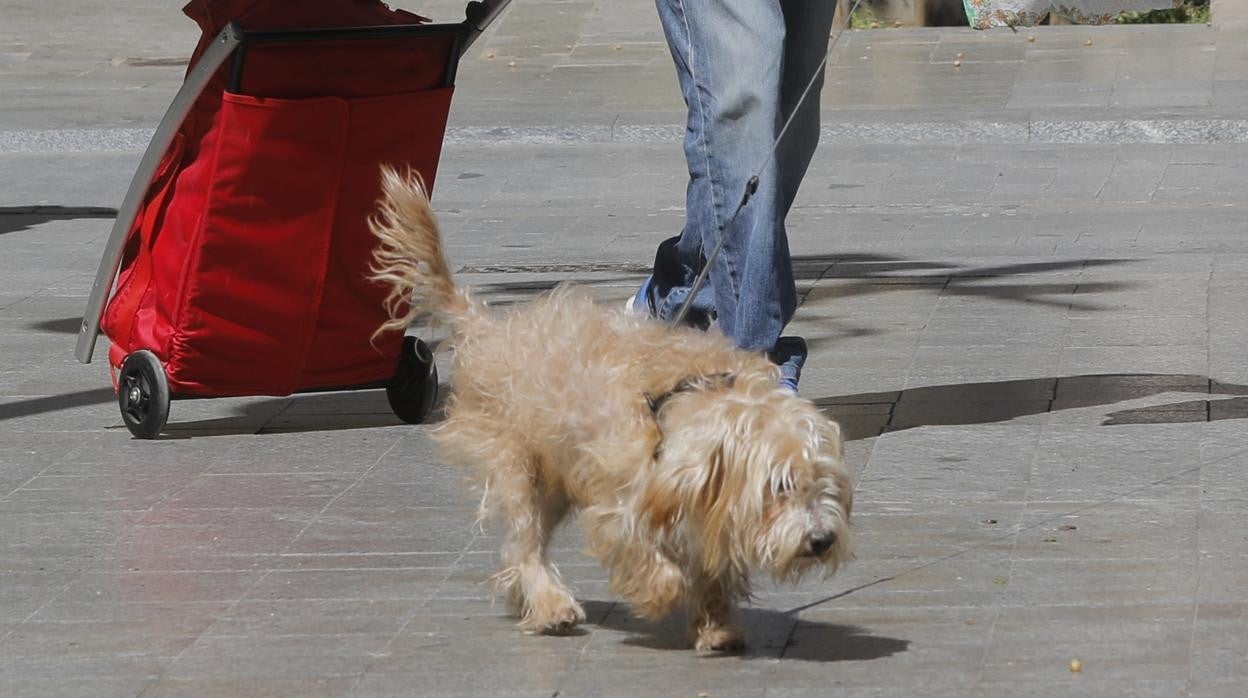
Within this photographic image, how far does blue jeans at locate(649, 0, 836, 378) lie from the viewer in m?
5.32

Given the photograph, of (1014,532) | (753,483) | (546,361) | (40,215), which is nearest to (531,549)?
(546,361)

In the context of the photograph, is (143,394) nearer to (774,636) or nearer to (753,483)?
(774,636)

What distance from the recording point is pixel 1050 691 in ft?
12.6

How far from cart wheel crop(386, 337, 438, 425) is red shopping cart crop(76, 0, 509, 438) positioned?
0.05 feet

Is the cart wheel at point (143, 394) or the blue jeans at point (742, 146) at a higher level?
the blue jeans at point (742, 146)

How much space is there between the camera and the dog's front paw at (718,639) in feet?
13.4

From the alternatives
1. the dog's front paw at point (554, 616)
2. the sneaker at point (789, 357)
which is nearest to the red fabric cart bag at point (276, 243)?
the sneaker at point (789, 357)

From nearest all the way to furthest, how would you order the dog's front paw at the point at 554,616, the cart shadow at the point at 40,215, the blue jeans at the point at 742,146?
the dog's front paw at the point at 554,616, the blue jeans at the point at 742,146, the cart shadow at the point at 40,215

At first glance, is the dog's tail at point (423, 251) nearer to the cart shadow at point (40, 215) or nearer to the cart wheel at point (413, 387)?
the cart wheel at point (413, 387)

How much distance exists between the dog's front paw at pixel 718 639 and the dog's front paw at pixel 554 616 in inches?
10.8

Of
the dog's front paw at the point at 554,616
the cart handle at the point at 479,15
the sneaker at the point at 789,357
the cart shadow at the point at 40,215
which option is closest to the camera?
the dog's front paw at the point at 554,616

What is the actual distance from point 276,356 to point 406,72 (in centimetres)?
90

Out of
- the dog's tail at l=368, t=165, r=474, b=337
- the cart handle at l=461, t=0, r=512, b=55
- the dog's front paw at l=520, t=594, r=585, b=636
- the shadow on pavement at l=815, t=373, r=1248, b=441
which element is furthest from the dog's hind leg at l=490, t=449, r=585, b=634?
the cart handle at l=461, t=0, r=512, b=55

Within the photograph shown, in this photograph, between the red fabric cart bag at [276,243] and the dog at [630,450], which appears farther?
the red fabric cart bag at [276,243]
